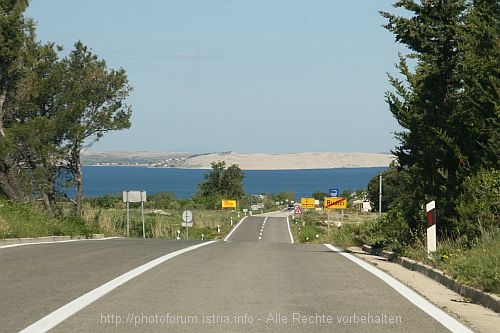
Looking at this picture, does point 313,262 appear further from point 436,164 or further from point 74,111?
point 74,111

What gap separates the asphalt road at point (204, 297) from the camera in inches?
352

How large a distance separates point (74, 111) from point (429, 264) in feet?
115

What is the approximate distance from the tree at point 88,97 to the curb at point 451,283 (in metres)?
33.7

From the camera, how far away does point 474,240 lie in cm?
1589

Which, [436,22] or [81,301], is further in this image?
[436,22]

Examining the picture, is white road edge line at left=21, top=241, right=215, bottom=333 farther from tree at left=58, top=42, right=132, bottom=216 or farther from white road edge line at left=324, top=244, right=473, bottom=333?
tree at left=58, top=42, right=132, bottom=216

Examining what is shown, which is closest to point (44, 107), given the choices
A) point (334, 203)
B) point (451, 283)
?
point (334, 203)

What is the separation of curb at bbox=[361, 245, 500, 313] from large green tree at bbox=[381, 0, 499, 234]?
1439 millimetres

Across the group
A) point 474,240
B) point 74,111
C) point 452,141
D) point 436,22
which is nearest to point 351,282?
point 474,240

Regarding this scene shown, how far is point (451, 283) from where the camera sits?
1274 centimetres

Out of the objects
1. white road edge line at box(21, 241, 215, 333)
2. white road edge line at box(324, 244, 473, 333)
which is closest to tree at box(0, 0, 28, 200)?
white road edge line at box(21, 241, 215, 333)

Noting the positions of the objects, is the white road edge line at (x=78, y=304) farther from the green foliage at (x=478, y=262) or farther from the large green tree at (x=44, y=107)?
the large green tree at (x=44, y=107)

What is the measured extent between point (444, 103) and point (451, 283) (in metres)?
7.46

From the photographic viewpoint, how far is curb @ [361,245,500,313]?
10.5 meters
